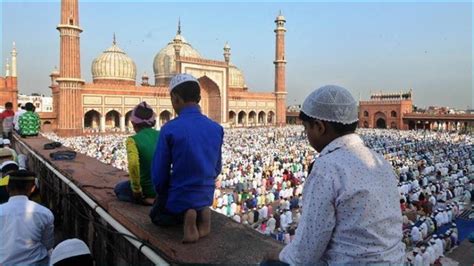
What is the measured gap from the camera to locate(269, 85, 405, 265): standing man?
0.98 meters

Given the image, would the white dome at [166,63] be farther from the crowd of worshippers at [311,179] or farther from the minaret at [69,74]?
the crowd of worshippers at [311,179]

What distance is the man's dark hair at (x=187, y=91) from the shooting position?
1633mm

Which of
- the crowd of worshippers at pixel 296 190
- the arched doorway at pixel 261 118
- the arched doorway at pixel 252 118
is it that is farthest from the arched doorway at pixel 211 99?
the crowd of worshippers at pixel 296 190

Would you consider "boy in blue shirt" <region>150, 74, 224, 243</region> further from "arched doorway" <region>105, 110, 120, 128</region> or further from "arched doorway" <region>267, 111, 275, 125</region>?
"arched doorway" <region>267, 111, 275, 125</region>

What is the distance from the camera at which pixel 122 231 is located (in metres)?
1.69

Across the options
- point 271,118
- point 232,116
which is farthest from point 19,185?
→ point 271,118

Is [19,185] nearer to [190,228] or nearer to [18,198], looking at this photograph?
[18,198]

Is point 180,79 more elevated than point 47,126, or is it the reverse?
point 180,79

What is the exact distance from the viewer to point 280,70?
127 feet

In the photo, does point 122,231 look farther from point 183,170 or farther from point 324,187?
point 324,187

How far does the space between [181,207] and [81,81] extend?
2468cm

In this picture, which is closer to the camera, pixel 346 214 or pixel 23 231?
pixel 346 214

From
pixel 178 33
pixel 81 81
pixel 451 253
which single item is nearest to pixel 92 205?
pixel 451 253

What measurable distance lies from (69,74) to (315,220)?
82.7ft
